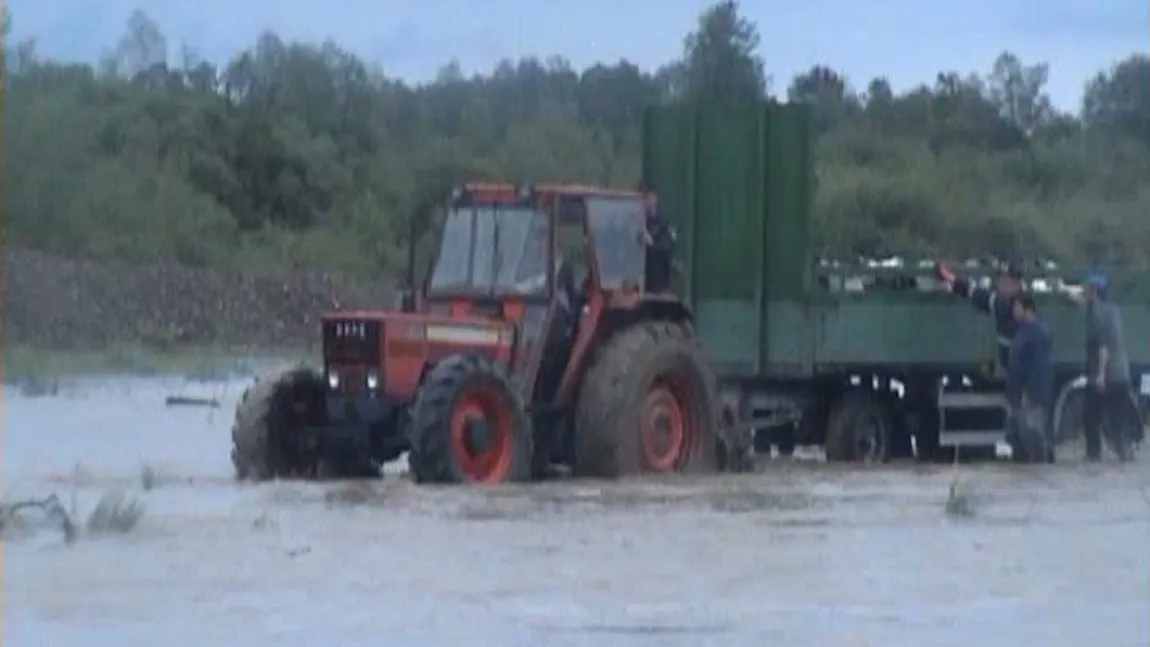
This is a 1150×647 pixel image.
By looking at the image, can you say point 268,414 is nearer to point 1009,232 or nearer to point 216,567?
point 216,567

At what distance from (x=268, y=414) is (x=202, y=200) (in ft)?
143

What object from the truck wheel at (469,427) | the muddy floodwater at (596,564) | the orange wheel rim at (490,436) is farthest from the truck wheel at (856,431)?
the orange wheel rim at (490,436)

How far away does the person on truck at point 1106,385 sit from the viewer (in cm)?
2417

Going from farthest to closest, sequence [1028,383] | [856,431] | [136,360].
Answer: [136,360] < [856,431] < [1028,383]

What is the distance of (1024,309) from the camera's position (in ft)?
77.8

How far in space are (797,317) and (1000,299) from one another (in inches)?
66.8

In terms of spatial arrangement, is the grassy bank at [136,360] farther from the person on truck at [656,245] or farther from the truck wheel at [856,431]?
the person on truck at [656,245]

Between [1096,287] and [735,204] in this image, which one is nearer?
[1096,287]

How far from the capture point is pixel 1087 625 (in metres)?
13.2

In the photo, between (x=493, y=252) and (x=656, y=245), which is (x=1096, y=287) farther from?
(x=493, y=252)

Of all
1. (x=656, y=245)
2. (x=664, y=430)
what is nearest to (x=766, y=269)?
(x=656, y=245)

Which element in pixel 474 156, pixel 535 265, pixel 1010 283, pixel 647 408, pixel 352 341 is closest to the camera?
pixel 352 341

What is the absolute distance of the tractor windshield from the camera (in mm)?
21016

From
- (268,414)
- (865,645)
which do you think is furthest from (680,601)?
(268,414)
